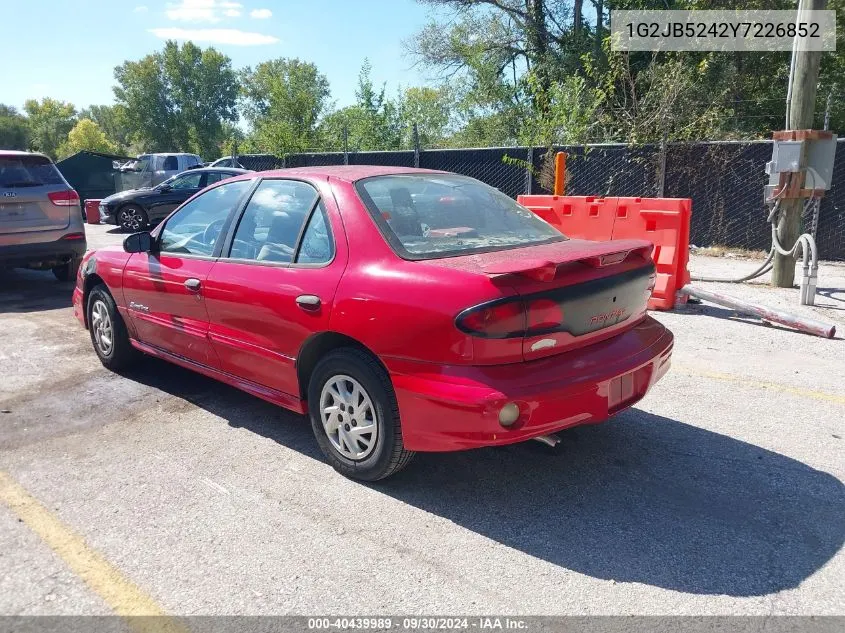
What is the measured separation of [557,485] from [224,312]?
2226mm

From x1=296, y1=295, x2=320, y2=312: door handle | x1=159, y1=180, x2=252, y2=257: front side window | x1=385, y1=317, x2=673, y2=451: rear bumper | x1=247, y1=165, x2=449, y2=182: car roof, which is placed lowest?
x1=385, y1=317, x2=673, y2=451: rear bumper

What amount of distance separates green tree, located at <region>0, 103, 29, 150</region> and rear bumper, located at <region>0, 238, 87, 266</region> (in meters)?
99.2

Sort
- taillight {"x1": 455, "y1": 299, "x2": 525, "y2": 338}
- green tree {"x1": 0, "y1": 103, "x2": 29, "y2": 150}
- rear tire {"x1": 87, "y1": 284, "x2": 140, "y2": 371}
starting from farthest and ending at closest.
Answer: green tree {"x1": 0, "y1": 103, "x2": 29, "y2": 150} < rear tire {"x1": 87, "y1": 284, "x2": 140, "y2": 371} < taillight {"x1": 455, "y1": 299, "x2": 525, "y2": 338}

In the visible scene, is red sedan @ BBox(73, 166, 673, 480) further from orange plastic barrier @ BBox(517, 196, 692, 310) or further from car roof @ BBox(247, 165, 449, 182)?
orange plastic barrier @ BBox(517, 196, 692, 310)

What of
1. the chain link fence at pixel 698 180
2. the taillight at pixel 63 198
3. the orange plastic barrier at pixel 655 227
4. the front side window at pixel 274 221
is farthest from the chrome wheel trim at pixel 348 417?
the chain link fence at pixel 698 180

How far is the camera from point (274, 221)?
4012 millimetres

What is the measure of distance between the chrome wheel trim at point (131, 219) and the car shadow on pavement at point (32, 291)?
6.15 m

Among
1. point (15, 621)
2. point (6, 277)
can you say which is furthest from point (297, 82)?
point (15, 621)

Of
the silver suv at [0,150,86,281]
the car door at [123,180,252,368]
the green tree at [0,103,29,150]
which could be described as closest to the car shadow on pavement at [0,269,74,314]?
the silver suv at [0,150,86,281]

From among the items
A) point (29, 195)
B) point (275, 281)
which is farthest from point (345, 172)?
point (29, 195)

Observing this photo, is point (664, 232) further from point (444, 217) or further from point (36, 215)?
point (36, 215)

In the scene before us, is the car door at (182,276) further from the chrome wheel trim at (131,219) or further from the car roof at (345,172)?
the chrome wheel trim at (131,219)

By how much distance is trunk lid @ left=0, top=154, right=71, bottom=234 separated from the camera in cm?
857

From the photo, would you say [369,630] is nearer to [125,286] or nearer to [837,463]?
[837,463]
